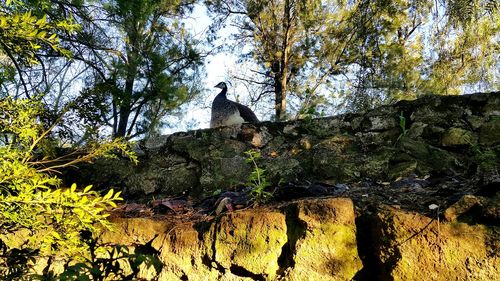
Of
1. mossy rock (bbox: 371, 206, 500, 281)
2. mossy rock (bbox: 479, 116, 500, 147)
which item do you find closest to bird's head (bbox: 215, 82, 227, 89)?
mossy rock (bbox: 479, 116, 500, 147)

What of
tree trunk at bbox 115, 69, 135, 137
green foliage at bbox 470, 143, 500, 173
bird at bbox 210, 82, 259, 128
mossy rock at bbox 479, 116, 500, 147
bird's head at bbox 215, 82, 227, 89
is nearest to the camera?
green foliage at bbox 470, 143, 500, 173

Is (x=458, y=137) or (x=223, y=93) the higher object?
(x=223, y=93)

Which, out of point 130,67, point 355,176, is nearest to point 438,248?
point 355,176

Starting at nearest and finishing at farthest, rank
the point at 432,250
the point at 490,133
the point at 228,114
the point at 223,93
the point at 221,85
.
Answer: the point at 432,250 → the point at 490,133 → the point at 228,114 → the point at 223,93 → the point at 221,85

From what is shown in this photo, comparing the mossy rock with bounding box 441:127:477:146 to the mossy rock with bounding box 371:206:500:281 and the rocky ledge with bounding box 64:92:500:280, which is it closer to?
the rocky ledge with bounding box 64:92:500:280

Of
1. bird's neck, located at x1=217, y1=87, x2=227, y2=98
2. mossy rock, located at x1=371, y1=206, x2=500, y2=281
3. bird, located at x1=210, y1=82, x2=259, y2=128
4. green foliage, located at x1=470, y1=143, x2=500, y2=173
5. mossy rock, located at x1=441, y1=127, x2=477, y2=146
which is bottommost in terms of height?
mossy rock, located at x1=371, y1=206, x2=500, y2=281

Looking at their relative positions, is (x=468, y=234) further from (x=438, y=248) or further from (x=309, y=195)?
(x=309, y=195)

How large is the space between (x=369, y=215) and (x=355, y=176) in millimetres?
→ 998

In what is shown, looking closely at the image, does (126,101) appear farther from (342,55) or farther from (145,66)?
(342,55)

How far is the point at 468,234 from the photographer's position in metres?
1.90

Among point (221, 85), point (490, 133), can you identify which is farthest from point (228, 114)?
point (490, 133)

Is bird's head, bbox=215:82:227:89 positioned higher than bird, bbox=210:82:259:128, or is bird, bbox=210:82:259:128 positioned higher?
bird's head, bbox=215:82:227:89

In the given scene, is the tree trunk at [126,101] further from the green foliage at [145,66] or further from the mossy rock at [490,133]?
the mossy rock at [490,133]

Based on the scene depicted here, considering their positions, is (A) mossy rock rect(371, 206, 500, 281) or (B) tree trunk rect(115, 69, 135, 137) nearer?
(A) mossy rock rect(371, 206, 500, 281)
